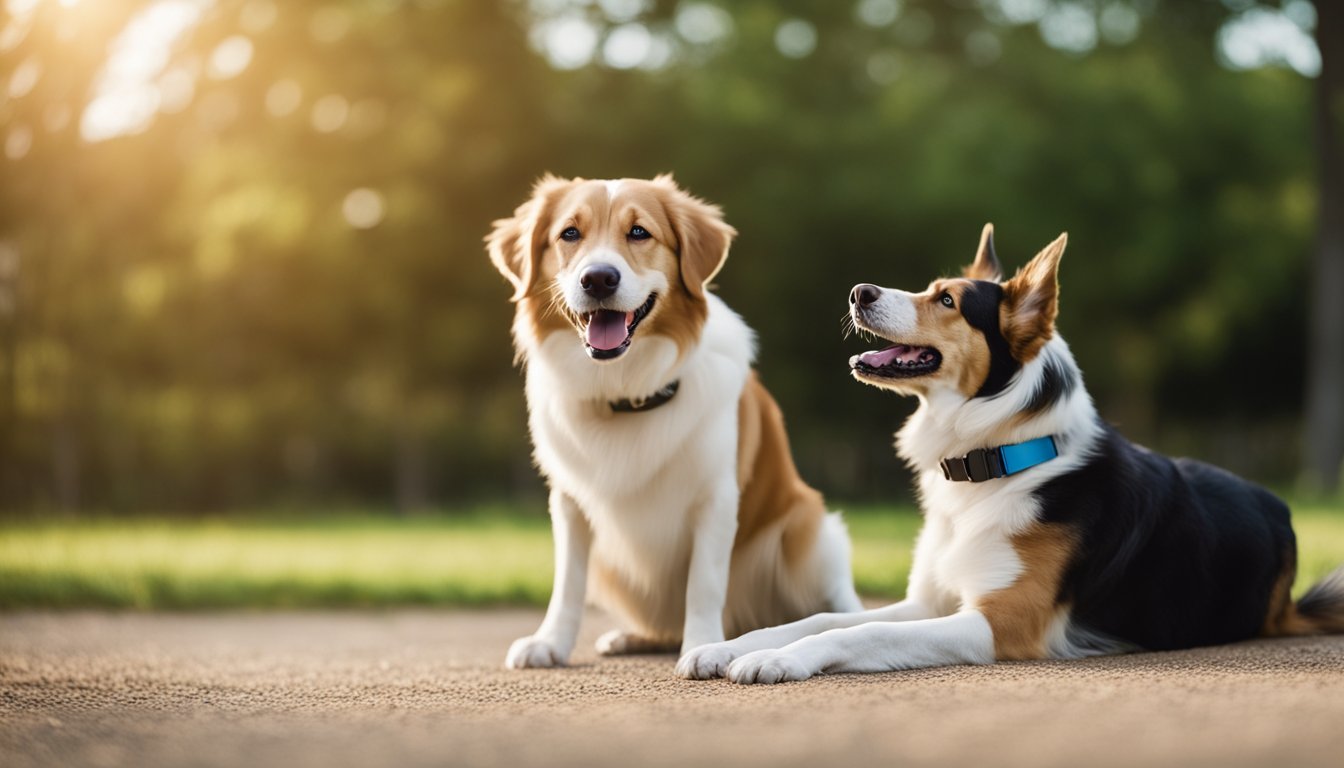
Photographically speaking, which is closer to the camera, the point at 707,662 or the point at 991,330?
the point at 707,662

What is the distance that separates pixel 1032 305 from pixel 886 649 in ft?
4.35

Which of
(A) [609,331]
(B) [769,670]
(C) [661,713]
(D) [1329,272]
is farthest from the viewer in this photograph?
(D) [1329,272]

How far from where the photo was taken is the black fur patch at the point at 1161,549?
422 cm

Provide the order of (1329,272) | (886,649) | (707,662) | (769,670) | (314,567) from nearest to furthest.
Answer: (769,670)
(886,649)
(707,662)
(314,567)
(1329,272)

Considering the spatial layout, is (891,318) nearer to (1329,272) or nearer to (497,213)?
(497,213)

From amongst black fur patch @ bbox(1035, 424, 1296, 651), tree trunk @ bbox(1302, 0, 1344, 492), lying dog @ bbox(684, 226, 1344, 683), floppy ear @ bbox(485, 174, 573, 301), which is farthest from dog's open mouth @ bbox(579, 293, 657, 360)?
tree trunk @ bbox(1302, 0, 1344, 492)

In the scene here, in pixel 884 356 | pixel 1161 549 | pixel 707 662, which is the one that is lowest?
pixel 707 662

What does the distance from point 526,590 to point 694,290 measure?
11.8ft

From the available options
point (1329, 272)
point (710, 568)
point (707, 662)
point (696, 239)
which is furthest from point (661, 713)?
point (1329, 272)

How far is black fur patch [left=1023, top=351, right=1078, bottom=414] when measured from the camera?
14.3 feet

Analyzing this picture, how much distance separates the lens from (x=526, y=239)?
478 centimetres

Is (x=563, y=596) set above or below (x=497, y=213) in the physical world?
below

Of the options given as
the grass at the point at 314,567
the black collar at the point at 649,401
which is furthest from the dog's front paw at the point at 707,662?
the grass at the point at 314,567

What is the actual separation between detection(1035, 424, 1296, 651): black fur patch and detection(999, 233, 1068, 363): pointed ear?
1.45 ft
